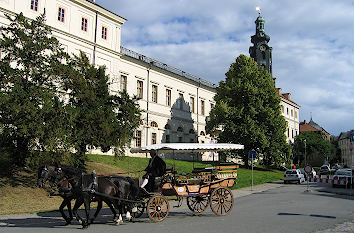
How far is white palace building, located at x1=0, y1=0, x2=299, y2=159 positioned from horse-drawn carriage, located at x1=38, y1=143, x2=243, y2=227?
11557mm

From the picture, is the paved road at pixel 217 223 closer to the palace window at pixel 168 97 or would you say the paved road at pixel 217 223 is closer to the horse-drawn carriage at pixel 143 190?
the horse-drawn carriage at pixel 143 190

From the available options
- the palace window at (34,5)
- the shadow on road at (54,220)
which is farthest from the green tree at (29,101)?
the palace window at (34,5)

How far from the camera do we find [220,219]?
10.9 meters

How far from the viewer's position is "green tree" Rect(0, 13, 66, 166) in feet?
49.7

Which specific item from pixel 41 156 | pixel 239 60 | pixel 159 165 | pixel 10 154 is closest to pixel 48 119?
pixel 41 156

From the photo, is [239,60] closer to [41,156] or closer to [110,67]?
[110,67]

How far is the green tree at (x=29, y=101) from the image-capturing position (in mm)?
15148

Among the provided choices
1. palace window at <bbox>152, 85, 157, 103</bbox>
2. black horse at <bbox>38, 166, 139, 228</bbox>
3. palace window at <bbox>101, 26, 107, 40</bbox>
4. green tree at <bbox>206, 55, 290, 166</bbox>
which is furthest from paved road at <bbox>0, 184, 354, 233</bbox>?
palace window at <bbox>152, 85, 157, 103</bbox>

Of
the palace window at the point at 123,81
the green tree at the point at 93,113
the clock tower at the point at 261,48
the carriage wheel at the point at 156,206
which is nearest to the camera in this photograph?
the carriage wheel at the point at 156,206

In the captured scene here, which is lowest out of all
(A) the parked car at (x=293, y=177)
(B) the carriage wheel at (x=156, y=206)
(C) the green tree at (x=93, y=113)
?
(A) the parked car at (x=293, y=177)

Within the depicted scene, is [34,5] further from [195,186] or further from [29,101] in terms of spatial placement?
[195,186]

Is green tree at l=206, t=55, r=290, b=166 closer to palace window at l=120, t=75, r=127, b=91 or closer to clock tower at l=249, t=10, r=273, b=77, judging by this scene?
palace window at l=120, t=75, r=127, b=91

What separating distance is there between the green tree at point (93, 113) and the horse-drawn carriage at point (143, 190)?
18.2 ft

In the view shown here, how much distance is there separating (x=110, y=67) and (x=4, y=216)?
80.4ft
